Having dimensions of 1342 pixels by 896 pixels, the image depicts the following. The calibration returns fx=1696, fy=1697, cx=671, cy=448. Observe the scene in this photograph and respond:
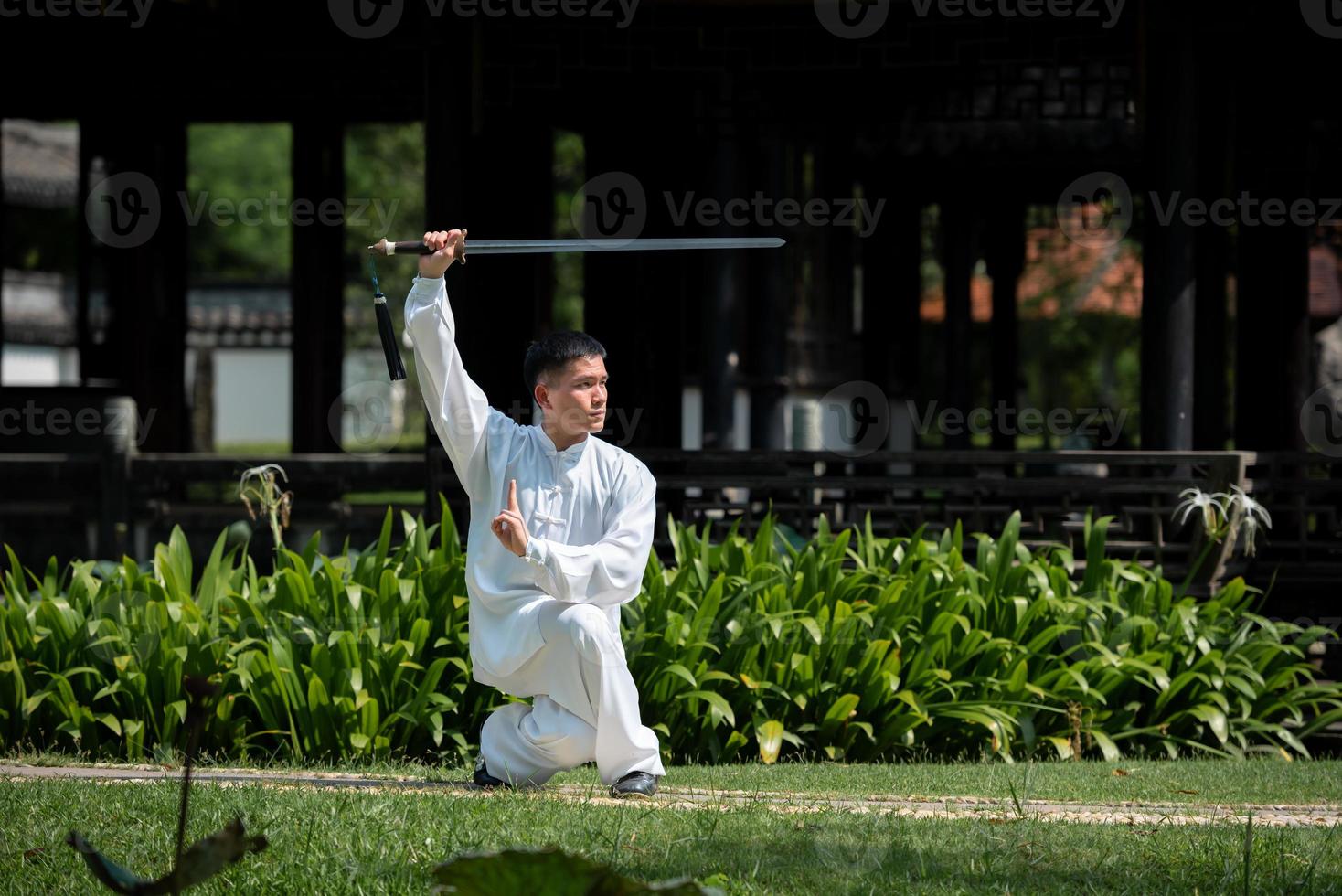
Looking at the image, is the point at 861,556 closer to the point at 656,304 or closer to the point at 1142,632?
the point at 1142,632

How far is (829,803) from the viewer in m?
5.73

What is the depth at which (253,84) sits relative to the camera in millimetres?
13398

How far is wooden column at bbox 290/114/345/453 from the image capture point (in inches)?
565

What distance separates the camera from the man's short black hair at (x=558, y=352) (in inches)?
225

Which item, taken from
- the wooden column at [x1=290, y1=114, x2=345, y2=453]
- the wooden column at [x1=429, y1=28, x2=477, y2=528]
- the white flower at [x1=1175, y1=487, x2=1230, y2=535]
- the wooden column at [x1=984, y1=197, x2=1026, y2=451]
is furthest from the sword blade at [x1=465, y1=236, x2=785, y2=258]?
the wooden column at [x1=984, y1=197, x2=1026, y2=451]

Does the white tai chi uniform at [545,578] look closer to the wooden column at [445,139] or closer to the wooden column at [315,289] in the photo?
the wooden column at [445,139]

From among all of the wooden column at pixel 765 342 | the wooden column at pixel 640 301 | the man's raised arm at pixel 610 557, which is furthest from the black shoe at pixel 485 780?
the wooden column at pixel 765 342

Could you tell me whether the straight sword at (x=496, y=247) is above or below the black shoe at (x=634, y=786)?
above

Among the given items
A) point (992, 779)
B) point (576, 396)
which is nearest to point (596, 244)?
point (576, 396)

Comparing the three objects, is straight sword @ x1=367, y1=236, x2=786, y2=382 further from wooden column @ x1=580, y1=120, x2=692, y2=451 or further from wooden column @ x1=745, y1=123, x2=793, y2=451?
wooden column @ x1=745, y1=123, x2=793, y2=451

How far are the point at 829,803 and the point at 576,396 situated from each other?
5.31 ft

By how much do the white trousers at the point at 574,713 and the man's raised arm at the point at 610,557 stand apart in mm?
119

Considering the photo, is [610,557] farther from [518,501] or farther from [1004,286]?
[1004,286]

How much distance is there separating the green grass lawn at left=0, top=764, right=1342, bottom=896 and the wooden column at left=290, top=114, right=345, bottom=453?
9.05 meters
